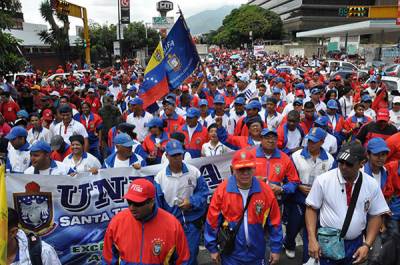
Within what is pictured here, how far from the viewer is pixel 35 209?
14.6 feet

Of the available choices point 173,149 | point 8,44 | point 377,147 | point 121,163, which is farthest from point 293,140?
point 8,44

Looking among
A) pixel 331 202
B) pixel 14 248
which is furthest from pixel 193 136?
pixel 14 248

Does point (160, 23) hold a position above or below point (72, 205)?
above

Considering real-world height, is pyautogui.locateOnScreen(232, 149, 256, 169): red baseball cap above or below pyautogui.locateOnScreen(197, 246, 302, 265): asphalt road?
above

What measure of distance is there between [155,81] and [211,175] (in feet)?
10.4

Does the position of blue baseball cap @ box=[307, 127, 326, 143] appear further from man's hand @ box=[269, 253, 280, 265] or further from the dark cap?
man's hand @ box=[269, 253, 280, 265]

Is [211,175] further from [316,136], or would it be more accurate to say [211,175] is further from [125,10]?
[125,10]

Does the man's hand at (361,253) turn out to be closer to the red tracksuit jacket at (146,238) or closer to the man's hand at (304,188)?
the man's hand at (304,188)

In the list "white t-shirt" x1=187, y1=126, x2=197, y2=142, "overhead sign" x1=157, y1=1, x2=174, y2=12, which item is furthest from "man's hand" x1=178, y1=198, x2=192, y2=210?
"overhead sign" x1=157, y1=1, x2=174, y2=12

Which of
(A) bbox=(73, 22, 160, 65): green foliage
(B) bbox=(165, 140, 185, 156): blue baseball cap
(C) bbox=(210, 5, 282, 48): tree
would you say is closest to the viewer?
(B) bbox=(165, 140, 185, 156): blue baseball cap

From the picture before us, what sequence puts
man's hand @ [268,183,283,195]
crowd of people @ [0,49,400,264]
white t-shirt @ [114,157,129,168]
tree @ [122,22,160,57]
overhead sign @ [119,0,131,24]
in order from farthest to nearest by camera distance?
tree @ [122,22,160,57] → overhead sign @ [119,0,131,24] → white t-shirt @ [114,157,129,168] → man's hand @ [268,183,283,195] → crowd of people @ [0,49,400,264]

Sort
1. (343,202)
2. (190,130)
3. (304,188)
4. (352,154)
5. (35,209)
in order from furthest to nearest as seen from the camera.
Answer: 1. (190,130)
2. (304,188)
3. (35,209)
4. (343,202)
5. (352,154)

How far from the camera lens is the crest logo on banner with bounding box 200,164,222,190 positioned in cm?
534

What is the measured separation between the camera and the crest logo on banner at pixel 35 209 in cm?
435
